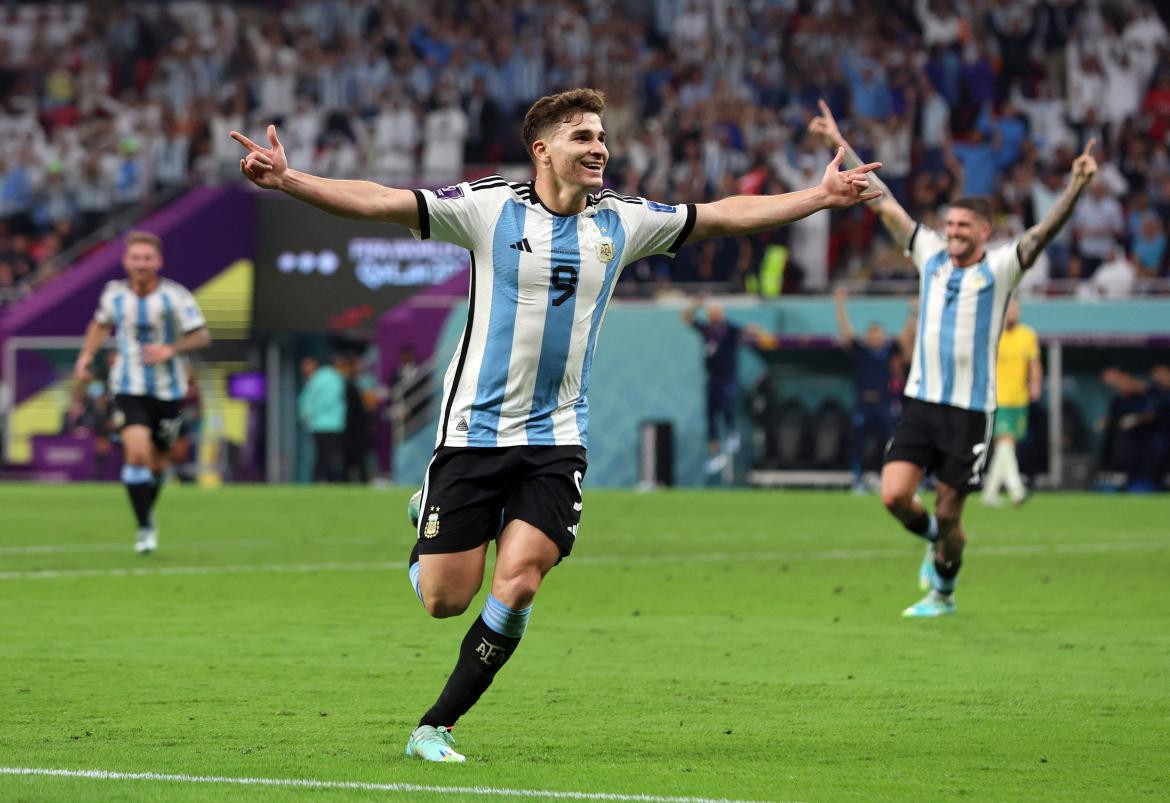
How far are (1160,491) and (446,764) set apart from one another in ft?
75.7

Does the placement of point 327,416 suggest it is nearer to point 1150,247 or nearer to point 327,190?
point 1150,247

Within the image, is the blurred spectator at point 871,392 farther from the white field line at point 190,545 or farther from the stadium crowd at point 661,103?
the white field line at point 190,545

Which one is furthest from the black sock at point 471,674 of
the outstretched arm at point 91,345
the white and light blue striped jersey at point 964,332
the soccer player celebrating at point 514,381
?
the outstretched arm at point 91,345

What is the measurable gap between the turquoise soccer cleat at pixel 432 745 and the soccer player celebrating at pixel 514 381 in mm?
28

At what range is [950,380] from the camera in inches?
471

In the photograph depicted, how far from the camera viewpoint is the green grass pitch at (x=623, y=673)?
6520 mm

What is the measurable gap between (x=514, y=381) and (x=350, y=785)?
1.61 meters

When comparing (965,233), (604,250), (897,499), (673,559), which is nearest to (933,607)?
(897,499)

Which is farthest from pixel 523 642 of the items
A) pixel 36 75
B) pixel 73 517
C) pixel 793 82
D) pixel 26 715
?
pixel 36 75

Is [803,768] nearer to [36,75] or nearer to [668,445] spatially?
[668,445]

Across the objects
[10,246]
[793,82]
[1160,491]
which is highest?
[793,82]

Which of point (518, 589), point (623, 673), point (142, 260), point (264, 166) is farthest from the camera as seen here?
point (142, 260)

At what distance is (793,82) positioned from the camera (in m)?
31.0

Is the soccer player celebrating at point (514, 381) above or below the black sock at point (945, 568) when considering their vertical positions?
above
